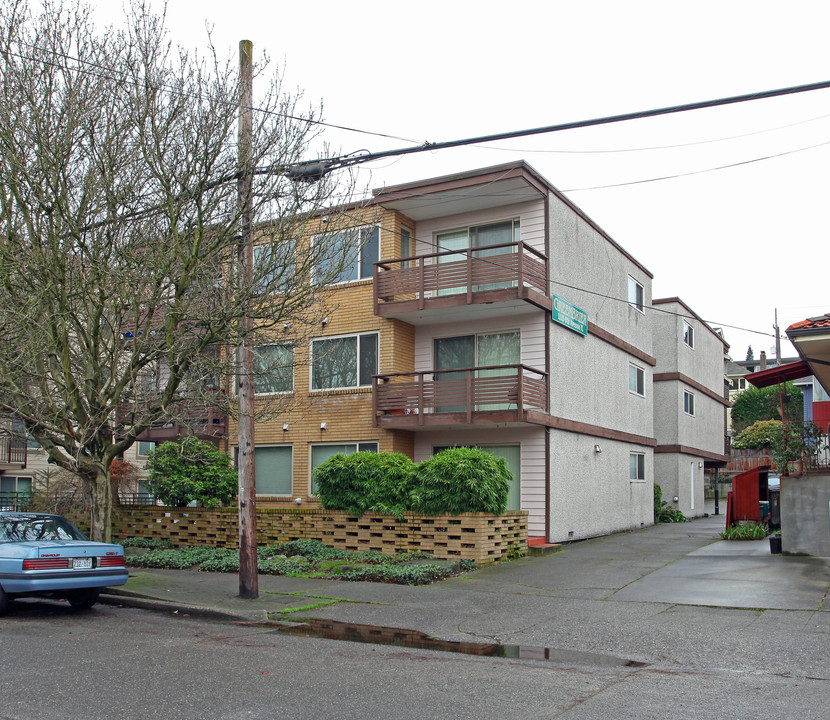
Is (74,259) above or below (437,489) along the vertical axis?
above

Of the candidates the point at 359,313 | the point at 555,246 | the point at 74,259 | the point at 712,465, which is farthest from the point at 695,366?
the point at 74,259

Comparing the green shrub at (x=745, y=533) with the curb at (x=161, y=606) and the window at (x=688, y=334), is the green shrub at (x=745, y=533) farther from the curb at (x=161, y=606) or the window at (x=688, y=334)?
the curb at (x=161, y=606)

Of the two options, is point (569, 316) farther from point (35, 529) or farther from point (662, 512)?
point (35, 529)

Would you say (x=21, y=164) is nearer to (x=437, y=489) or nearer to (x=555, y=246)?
(x=437, y=489)

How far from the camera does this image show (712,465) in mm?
35531

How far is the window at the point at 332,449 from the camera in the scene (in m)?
20.5

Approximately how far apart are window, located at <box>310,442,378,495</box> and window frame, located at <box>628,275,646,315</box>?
979 centimetres

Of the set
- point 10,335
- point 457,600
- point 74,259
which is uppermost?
point 74,259

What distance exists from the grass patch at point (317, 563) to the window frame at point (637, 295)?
12.9m

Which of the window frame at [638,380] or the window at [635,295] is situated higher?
the window at [635,295]

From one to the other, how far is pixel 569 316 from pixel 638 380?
21.7 ft

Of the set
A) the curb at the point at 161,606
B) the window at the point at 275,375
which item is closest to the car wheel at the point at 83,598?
the curb at the point at 161,606

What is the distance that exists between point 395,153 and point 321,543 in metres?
8.73

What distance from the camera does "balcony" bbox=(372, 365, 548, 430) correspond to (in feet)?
59.6
